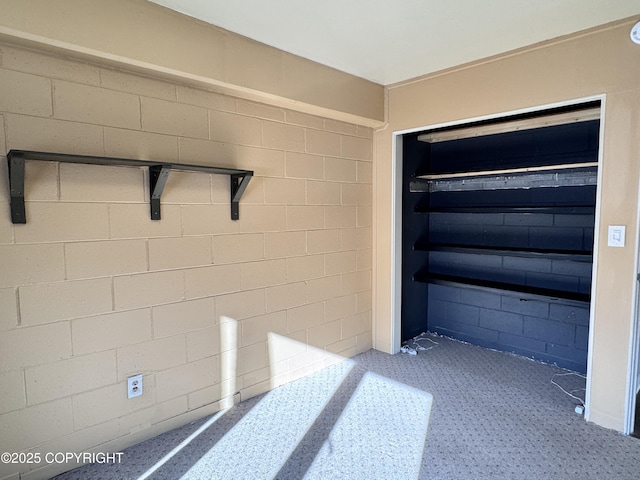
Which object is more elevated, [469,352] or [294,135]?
[294,135]

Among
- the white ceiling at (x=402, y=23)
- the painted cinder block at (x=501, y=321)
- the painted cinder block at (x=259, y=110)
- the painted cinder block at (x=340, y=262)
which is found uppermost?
the white ceiling at (x=402, y=23)

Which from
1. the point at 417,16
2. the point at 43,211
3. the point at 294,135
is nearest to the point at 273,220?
the point at 294,135

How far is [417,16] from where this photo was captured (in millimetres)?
2078

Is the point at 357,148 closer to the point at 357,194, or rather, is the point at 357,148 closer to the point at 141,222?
the point at 357,194

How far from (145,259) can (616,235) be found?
269 centimetres

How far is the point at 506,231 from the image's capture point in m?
3.43

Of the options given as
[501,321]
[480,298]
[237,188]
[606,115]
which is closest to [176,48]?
[237,188]

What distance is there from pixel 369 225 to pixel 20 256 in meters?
2.52

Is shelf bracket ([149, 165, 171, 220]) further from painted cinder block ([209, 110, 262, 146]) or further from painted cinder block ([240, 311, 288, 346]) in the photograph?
painted cinder block ([240, 311, 288, 346])

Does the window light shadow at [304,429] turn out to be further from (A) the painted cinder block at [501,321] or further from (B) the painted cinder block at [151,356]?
(A) the painted cinder block at [501,321]

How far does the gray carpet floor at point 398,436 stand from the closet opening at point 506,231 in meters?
0.52

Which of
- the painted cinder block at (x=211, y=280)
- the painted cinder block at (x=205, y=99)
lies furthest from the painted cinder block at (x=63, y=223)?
the painted cinder block at (x=205, y=99)

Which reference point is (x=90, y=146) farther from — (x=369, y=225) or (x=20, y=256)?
(x=369, y=225)

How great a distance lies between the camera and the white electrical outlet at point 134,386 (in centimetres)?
208
